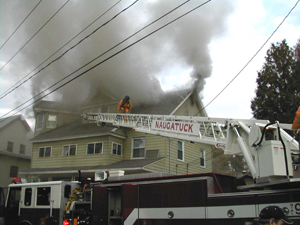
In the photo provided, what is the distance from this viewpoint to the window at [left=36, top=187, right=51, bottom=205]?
29.7 ft

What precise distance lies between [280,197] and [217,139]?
2897 mm

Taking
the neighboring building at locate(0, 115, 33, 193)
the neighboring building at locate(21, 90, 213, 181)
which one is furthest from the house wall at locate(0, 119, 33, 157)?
the neighboring building at locate(21, 90, 213, 181)

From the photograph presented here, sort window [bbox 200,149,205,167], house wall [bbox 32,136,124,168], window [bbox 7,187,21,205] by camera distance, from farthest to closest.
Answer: window [bbox 200,149,205,167] → house wall [bbox 32,136,124,168] → window [bbox 7,187,21,205]

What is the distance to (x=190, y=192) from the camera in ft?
20.3

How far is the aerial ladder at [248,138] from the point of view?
204 inches

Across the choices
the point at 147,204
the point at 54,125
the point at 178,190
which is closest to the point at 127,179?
the point at 147,204

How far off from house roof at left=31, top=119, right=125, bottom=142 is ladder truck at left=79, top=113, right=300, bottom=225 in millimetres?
8885

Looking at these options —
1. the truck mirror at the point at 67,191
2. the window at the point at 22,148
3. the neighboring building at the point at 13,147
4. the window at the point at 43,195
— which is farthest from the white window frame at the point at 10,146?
the truck mirror at the point at 67,191

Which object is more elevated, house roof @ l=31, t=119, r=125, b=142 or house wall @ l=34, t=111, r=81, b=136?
house wall @ l=34, t=111, r=81, b=136

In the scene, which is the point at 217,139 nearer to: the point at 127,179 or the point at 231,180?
the point at 231,180

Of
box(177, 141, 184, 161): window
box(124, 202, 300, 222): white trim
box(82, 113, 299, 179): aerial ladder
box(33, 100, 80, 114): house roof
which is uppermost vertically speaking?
box(33, 100, 80, 114): house roof

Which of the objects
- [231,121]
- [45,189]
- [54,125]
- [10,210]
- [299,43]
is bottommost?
[10,210]

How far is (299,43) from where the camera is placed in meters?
15.6

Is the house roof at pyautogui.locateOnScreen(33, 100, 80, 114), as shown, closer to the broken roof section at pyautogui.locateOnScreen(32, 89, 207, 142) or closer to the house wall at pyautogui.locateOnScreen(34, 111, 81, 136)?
the broken roof section at pyautogui.locateOnScreen(32, 89, 207, 142)
